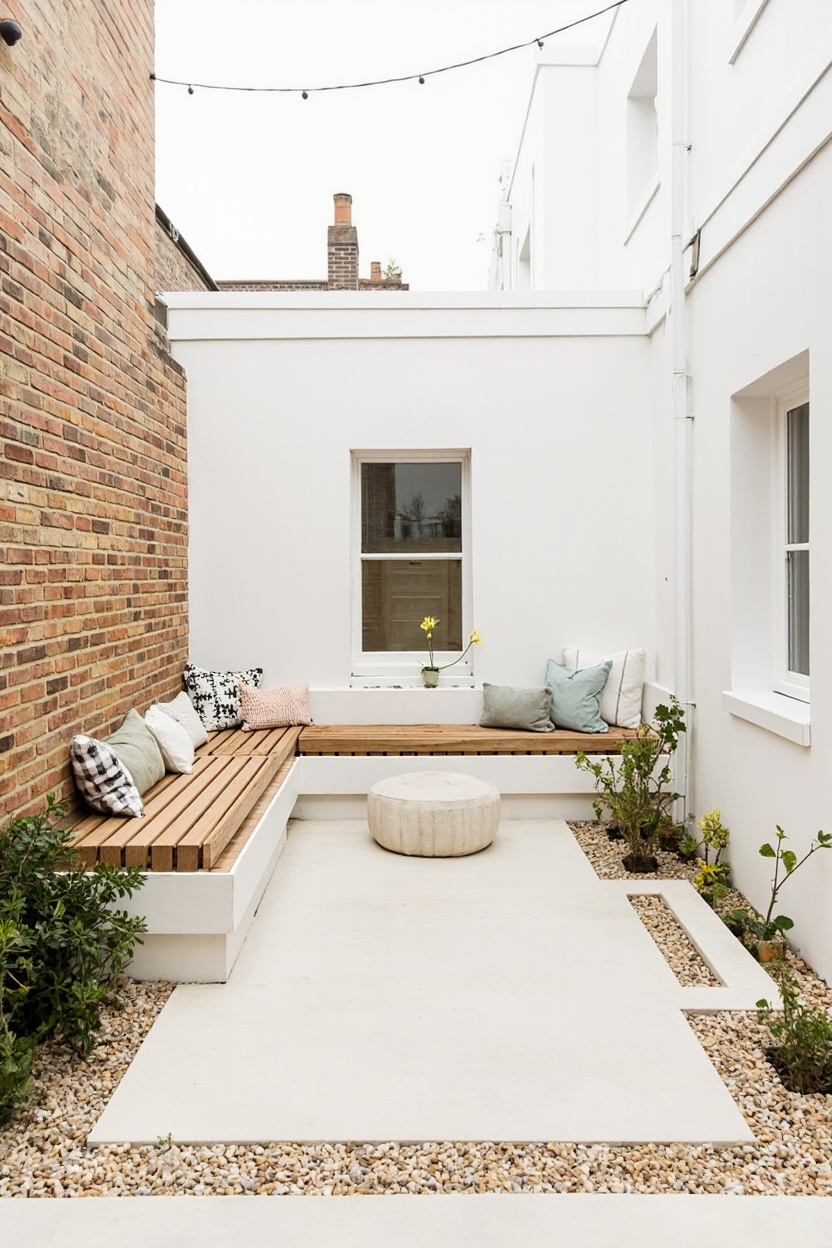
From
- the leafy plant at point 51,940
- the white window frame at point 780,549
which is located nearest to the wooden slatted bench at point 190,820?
the leafy plant at point 51,940

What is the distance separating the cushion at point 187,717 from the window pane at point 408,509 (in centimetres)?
164

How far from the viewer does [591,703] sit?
5285 mm

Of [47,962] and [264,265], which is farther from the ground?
[264,265]

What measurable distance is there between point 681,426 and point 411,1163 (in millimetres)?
3671

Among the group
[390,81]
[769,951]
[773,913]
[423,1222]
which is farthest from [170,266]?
[423,1222]

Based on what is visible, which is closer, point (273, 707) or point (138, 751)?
point (138, 751)

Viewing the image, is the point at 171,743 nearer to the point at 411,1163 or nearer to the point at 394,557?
the point at 394,557

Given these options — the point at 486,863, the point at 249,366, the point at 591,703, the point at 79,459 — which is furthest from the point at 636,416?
the point at 79,459

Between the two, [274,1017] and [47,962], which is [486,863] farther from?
[47,962]

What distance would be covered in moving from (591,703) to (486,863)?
1346mm

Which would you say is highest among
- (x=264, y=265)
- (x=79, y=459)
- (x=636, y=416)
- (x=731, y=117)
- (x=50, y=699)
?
(x=264, y=265)

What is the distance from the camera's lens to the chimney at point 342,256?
1273 cm

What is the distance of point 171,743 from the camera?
4223 mm

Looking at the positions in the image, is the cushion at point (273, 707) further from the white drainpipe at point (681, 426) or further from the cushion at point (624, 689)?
the white drainpipe at point (681, 426)
